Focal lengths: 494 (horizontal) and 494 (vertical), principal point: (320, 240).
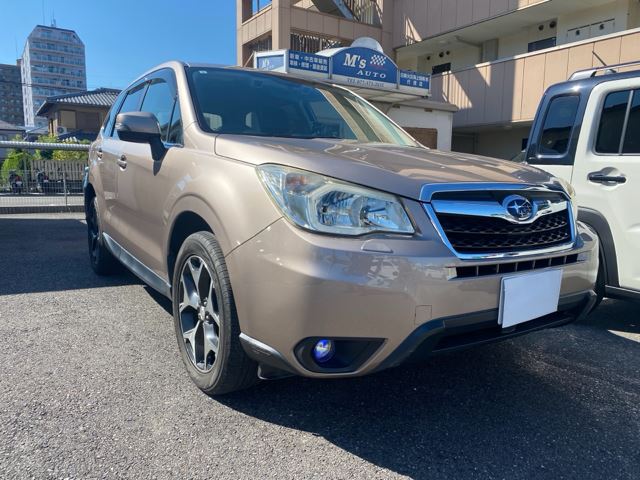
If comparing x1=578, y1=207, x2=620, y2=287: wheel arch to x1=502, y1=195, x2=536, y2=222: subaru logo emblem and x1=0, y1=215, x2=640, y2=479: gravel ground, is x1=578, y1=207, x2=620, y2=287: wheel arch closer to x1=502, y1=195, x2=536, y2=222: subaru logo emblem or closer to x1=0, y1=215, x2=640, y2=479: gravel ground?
x1=0, y1=215, x2=640, y2=479: gravel ground

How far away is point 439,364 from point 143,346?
1756 mm

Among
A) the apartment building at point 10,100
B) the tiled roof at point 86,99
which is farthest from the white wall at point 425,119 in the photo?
the apartment building at point 10,100

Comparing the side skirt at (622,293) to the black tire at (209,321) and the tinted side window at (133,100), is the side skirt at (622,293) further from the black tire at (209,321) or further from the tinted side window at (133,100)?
the tinted side window at (133,100)

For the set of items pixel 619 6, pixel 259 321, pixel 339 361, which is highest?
pixel 619 6

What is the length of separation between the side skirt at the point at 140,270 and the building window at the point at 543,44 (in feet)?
45.4

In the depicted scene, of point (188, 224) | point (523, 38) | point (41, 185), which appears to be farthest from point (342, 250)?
point (523, 38)

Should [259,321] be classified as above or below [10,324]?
above

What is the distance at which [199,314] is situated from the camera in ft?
7.74

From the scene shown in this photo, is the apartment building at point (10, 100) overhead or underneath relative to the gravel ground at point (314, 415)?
overhead

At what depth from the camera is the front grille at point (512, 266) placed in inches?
71.4

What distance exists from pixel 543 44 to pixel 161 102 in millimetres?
13981

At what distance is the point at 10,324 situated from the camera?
10.9ft

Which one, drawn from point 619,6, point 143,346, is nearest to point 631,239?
point 143,346

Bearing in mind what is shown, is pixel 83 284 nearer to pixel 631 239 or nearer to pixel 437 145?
pixel 631 239
